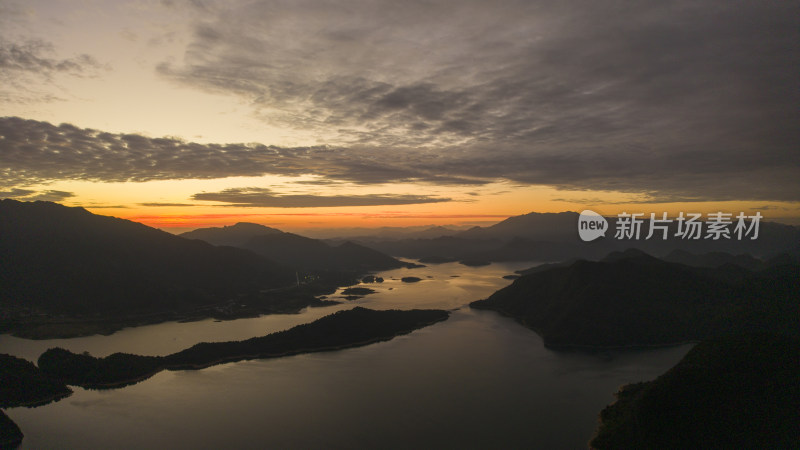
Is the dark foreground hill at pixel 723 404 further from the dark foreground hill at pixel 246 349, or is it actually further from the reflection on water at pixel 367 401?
the dark foreground hill at pixel 246 349

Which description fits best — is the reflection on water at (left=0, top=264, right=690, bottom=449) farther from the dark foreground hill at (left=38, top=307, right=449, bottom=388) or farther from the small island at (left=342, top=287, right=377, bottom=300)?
the small island at (left=342, top=287, right=377, bottom=300)

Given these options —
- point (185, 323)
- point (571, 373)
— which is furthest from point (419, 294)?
point (571, 373)

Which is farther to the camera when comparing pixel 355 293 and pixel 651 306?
pixel 355 293

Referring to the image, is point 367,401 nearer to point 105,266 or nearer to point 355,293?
point 355,293

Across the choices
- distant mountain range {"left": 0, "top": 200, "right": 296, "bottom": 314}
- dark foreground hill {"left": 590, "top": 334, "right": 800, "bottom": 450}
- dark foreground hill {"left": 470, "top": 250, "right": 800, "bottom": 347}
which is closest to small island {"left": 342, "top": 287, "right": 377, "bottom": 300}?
distant mountain range {"left": 0, "top": 200, "right": 296, "bottom": 314}

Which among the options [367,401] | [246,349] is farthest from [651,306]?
[246,349]

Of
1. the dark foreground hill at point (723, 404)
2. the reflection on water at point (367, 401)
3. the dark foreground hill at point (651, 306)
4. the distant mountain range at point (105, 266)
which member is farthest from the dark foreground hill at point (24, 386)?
the dark foreground hill at point (651, 306)

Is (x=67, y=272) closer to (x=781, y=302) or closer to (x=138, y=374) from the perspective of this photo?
(x=138, y=374)
